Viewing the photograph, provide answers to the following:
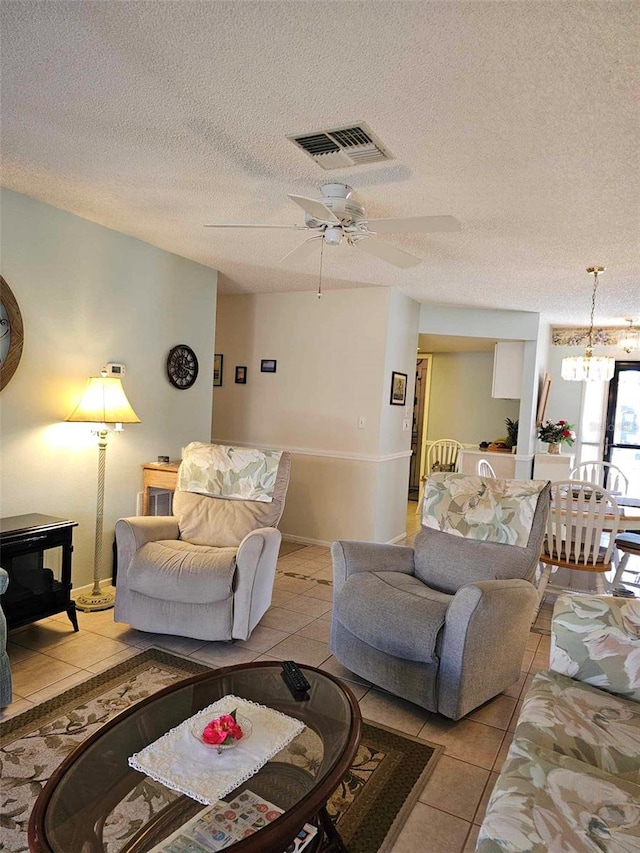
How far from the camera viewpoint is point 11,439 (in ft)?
10.5

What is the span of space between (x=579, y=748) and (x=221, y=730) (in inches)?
39.2

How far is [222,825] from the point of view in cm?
133

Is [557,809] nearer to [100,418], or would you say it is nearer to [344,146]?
[344,146]

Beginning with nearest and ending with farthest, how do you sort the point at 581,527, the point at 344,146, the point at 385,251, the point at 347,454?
the point at 344,146
the point at 385,251
the point at 581,527
the point at 347,454

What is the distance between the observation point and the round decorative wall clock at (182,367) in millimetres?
4305

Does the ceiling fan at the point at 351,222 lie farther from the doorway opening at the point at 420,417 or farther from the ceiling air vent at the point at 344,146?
the doorway opening at the point at 420,417

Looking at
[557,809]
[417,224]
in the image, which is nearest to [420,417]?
[417,224]

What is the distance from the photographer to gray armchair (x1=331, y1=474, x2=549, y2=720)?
233 centimetres

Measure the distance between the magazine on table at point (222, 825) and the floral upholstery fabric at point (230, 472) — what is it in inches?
82.7

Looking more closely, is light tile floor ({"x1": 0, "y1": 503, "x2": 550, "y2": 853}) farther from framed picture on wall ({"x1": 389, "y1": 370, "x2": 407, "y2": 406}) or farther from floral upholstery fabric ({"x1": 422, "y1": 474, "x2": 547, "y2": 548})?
framed picture on wall ({"x1": 389, "y1": 370, "x2": 407, "y2": 406})

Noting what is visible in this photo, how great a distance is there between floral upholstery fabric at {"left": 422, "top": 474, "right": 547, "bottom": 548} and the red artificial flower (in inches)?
66.1

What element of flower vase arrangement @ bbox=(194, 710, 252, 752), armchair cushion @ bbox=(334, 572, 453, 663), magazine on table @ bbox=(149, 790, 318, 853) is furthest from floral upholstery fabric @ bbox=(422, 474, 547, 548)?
magazine on table @ bbox=(149, 790, 318, 853)

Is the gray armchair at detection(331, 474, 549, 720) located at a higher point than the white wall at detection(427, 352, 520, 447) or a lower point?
lower

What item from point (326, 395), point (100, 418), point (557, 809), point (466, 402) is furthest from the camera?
point (466, 402)
